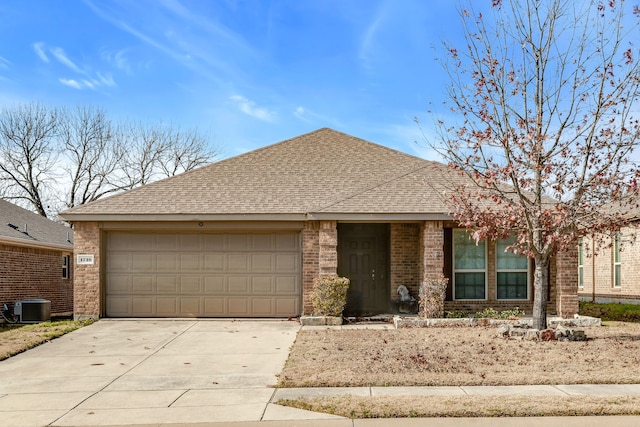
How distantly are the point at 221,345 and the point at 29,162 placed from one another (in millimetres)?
29056

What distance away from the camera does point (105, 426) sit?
6.83 metres

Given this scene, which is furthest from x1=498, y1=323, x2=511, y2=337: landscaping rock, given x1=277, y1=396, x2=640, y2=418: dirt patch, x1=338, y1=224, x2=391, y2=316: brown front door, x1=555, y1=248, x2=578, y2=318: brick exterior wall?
x1=338, y1=224, x2=391, y2=316: brown front door

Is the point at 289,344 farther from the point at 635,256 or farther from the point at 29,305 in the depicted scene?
the point at 635,256

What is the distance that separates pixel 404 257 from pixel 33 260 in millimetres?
12270

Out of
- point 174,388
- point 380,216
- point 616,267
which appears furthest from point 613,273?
point 174,388

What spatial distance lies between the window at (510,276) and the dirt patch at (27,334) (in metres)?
10.6

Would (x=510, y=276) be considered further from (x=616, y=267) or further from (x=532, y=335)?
(x=616, y=267)

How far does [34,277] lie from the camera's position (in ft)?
66.9

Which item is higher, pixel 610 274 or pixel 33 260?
pixel 33 260

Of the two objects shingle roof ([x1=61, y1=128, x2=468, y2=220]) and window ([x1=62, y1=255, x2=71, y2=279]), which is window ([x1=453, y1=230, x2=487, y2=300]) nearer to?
shingle roof ([x1=61, y1=128, x2=468, y2=220])

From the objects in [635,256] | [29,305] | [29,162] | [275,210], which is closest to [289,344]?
[275,210]

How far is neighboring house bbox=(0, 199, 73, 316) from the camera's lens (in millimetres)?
18422

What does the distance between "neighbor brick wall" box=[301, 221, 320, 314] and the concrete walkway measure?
237cm

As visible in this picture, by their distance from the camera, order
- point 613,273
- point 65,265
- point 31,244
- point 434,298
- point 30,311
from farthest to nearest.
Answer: point 65,265
point 613,273
point 31,244
point 30,311
point 434,298
